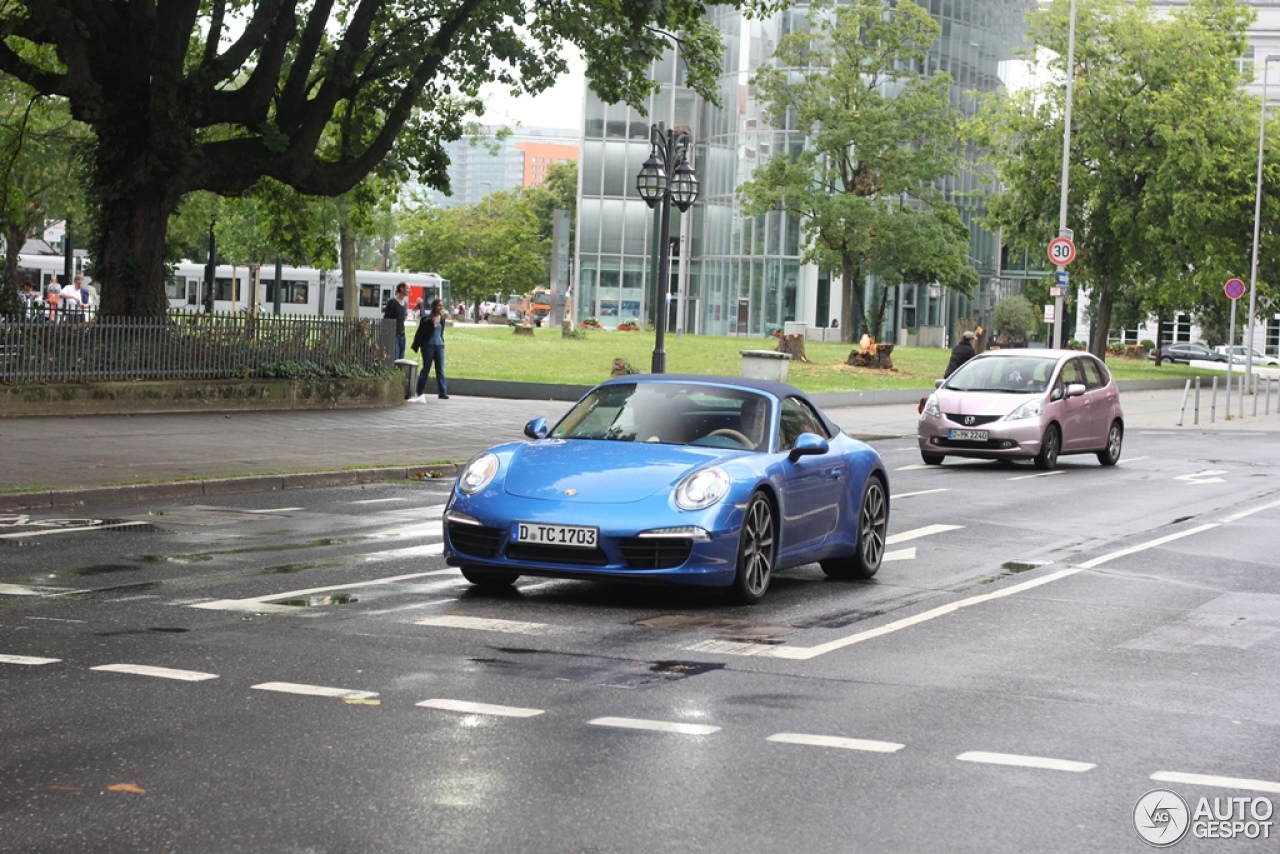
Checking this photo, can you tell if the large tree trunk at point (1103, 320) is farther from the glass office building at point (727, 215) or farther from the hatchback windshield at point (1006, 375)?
the hatchback windshield at point (1006, 375)

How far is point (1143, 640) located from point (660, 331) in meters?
19.6

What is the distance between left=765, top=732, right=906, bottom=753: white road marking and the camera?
22.5 ft

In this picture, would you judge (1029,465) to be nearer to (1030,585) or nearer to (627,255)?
(1030,585)

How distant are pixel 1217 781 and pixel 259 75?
2331cm

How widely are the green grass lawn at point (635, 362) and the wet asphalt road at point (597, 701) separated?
24.5 meters

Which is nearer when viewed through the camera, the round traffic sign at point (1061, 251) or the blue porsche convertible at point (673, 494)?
the blue porsche convertible at point (673, 494)

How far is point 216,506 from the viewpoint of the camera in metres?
16.1

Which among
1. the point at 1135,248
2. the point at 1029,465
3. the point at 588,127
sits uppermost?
the point at 588,127

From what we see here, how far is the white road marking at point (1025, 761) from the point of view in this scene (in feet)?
21.8

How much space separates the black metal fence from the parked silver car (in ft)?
32.5

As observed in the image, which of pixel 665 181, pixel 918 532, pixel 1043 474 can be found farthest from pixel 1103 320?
pixel 918 532

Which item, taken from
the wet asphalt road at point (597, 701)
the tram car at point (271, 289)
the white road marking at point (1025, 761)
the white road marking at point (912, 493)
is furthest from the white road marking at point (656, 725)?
the tram car at point (271, 289)

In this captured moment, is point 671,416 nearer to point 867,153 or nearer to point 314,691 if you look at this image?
point 314,691

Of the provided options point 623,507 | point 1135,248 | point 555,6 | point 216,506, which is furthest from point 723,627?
point 1135,248
